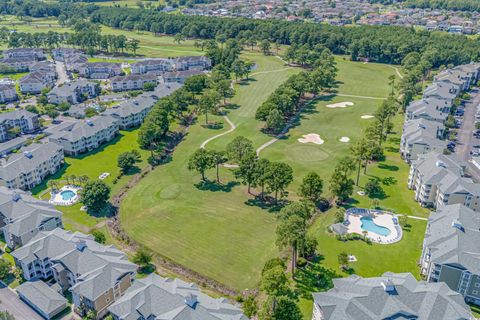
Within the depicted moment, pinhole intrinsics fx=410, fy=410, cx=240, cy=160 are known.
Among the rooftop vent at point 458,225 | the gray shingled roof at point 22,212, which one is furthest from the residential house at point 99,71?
the rooftop vent at point 458,225

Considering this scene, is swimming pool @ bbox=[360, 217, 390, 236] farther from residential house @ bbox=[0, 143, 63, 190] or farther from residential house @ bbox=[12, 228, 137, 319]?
residential house @ bbox=[0, 143, 63, 190]

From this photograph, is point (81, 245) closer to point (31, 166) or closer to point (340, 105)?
point (31, 166)

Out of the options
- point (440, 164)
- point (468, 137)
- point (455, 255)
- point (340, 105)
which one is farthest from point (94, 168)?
point (468, 137)

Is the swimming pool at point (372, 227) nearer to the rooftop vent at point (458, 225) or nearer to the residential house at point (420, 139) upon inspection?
the rooftop vent at point (458, 225)

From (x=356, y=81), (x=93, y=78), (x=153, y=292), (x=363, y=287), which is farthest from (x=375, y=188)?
(x=93, y=78)

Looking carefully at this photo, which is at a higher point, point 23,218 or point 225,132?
point 23,218

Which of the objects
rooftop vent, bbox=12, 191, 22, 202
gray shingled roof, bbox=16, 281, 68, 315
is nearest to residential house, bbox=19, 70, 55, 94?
rooftop vent, bbox=12, 191, 22, 202
